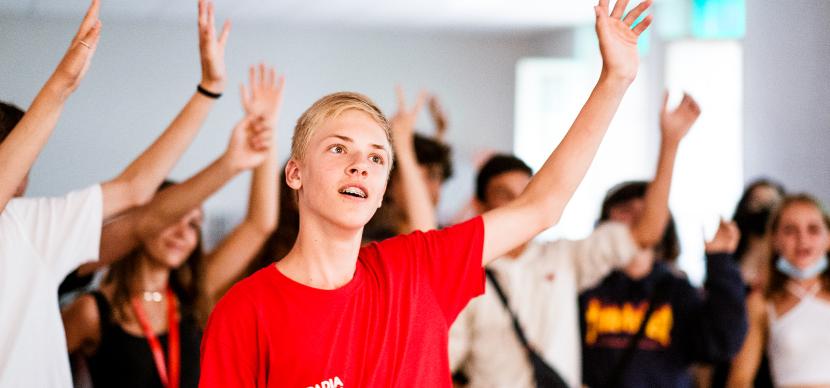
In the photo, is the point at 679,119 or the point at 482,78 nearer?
the point at 679,119

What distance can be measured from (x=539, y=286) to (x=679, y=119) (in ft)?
2.31

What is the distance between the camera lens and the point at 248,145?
2.68 meters

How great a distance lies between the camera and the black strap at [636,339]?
3.44 metres

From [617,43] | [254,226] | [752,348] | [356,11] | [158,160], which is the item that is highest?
[356,11]

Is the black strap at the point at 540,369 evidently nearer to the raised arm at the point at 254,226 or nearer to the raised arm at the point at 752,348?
the raised arm at the point at 254,226

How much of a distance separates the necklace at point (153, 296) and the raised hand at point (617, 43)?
1.71 meters

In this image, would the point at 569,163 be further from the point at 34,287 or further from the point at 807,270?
the point at 807,270

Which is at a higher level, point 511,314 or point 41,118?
point 41,118

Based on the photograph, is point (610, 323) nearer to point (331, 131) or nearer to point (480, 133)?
point (331, 131)

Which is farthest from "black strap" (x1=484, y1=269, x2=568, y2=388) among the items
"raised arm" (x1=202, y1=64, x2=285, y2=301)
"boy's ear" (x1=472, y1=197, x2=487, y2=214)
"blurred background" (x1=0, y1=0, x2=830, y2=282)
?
"blurred background" (x1=0, y1=0, x2=830, y2=282)

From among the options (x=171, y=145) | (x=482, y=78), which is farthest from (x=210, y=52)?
(x=482, y=78)

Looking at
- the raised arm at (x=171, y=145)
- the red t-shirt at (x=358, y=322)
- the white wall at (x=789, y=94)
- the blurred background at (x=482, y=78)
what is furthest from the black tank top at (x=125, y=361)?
the white wall at (x=789, y=94)

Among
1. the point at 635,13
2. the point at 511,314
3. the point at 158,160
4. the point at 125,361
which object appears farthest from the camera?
the point at 511,314

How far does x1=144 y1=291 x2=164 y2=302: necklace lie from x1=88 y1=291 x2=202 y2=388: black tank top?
5.0 inches
